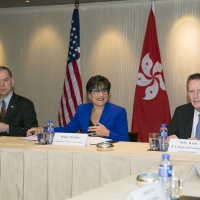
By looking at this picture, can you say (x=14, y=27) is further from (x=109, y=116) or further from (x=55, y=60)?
(x=109, y=116)

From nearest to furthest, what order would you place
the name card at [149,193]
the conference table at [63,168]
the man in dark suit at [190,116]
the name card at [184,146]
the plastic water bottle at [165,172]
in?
the name card at [149,193] < the plastic water bottle at [165,172] < the conference table at [63,168] < the name card at [184,146] < the man in dark suit at [190,116]

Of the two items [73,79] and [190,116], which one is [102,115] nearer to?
[190,116]

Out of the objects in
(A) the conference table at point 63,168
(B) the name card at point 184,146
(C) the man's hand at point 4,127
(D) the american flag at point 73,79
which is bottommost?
(A) the conference table at point 63,168

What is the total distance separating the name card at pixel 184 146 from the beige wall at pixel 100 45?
12.3ft

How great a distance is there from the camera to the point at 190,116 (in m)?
4.14

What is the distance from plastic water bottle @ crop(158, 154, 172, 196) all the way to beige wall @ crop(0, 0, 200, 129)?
5.43m

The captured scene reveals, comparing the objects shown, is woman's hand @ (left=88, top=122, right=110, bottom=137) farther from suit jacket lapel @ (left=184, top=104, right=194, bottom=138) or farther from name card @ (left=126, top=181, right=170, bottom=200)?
name card @ (left=126, top=181, right=170, bottom=200)

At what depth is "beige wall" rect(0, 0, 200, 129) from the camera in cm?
705

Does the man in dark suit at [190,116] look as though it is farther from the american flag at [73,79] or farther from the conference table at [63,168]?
the american flag at [73,79]

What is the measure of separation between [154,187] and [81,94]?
5.84 m

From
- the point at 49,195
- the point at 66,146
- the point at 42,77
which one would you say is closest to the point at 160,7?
the point at 42,77

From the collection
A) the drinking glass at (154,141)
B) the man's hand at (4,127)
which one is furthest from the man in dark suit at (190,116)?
the man's hand at (4,127)

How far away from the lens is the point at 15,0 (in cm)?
745

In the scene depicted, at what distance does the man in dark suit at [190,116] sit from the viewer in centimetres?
389
